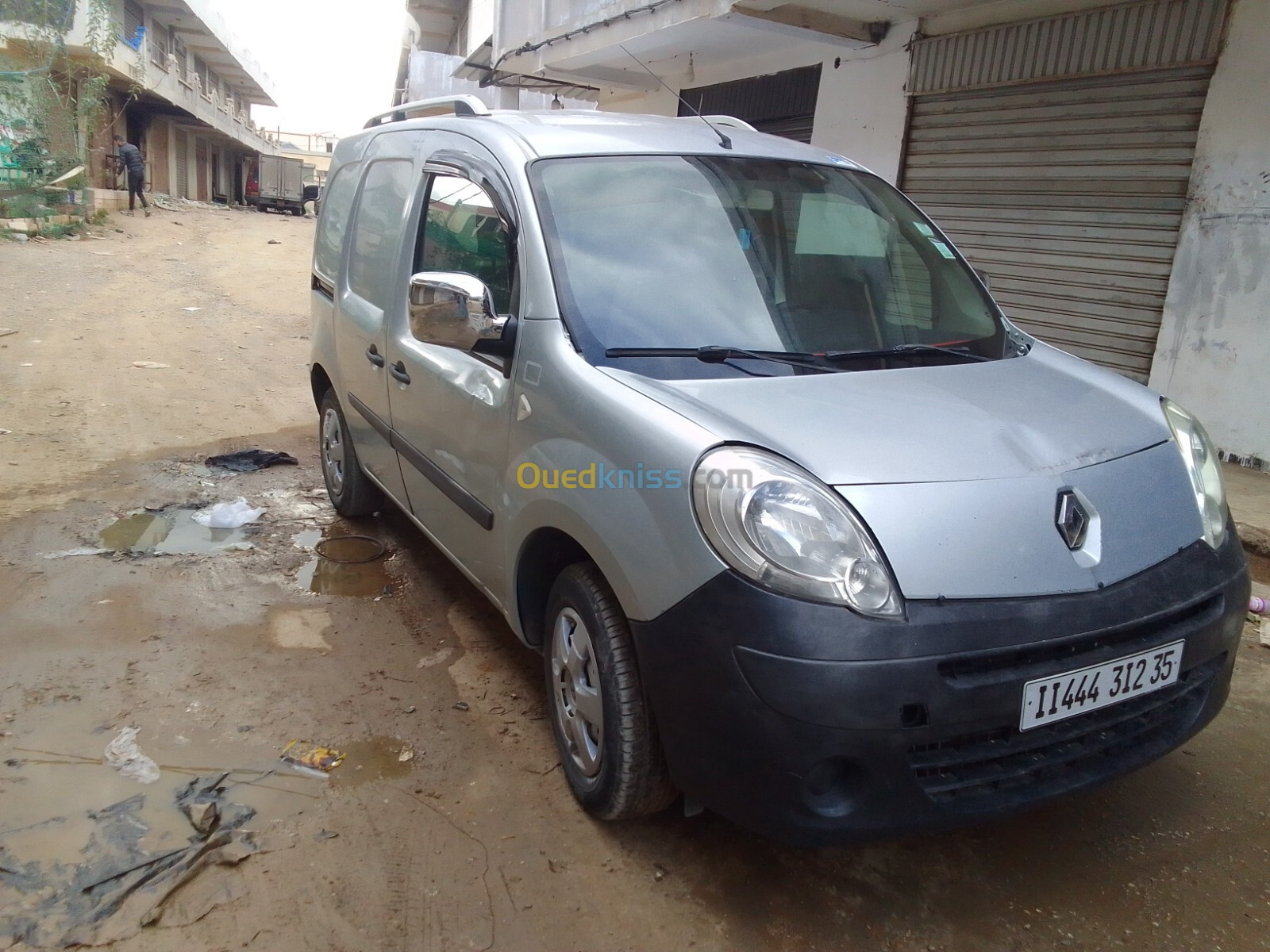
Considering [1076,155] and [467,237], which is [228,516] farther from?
[1076,155]

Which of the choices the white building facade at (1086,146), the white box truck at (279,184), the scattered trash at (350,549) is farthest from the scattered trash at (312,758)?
the white box truck at (279,184)

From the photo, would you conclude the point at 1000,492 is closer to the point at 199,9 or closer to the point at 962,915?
the point at 962,915

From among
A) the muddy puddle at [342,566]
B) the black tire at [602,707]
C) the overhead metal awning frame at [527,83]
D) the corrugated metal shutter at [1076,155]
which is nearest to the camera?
the black tire at [602,707]

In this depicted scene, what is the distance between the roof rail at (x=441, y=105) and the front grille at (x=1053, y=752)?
2.77 meters

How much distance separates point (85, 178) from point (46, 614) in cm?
2032

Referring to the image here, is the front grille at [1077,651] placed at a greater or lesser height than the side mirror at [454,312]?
lesser

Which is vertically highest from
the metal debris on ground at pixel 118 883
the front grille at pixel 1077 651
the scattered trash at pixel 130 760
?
the front grille at pixel 1077 651

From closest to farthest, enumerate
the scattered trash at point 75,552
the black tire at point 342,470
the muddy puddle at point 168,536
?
the scattered trash at point 75,552
the muddy puddle at point 168,536
the black tire at point 342,470

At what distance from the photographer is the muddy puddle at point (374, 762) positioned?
8.86 feet

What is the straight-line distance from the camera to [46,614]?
3615 mm

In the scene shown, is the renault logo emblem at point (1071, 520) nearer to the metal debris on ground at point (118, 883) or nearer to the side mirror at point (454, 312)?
the side mirror at point (454, 312)

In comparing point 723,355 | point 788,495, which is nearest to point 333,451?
point 723,355

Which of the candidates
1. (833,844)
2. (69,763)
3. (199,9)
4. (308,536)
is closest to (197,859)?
(69,763)

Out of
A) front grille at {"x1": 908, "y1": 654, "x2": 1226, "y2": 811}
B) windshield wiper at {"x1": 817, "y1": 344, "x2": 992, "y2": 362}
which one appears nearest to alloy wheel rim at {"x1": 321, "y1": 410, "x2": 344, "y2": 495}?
windshield wiper at {"x1": 817, "y1": 344, "x2": 992, "y2": 362}
